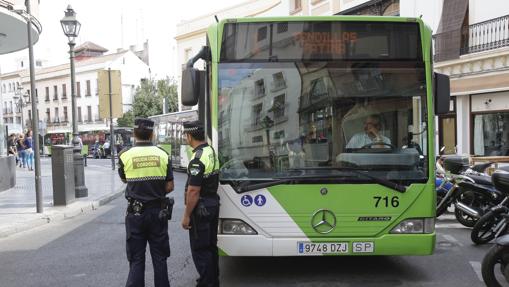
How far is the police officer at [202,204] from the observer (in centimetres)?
492

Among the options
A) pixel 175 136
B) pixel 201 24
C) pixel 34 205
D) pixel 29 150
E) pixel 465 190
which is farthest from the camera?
pixel 201 24

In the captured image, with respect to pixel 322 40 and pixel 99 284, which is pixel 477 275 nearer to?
pixel 322 40

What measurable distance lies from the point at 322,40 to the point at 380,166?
140 cm

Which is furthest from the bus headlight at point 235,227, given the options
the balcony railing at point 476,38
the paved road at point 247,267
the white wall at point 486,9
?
the white wall at point 486,9

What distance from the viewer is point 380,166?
5387 millimetres

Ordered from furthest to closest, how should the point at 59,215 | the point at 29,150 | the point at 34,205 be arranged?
the point at 29,150 → the point at 34,205 → the point at 59,215

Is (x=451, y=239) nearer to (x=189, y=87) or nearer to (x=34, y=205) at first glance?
(x=189, y=87)

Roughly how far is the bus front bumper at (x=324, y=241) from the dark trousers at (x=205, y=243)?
0.28m

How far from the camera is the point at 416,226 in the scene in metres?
5.43

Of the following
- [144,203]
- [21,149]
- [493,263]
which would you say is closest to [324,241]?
[493,263]

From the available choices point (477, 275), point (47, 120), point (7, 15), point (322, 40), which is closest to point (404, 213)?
point (477, 275)

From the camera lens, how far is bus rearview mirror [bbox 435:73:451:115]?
558cm

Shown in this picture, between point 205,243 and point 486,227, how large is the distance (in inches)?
163

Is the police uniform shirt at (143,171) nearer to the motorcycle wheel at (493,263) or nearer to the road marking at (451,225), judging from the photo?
the motorcycle wheel at (493,263)
